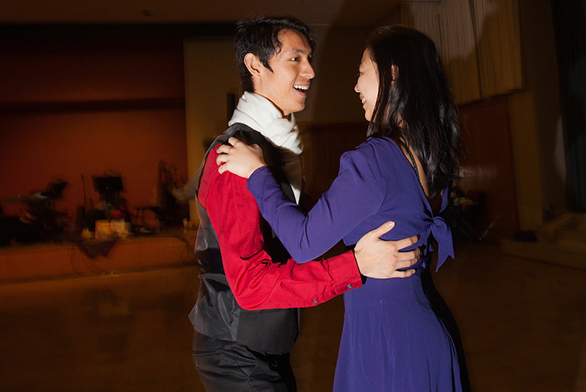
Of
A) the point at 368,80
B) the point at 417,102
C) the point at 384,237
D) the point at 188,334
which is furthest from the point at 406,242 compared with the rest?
the point at 188,334

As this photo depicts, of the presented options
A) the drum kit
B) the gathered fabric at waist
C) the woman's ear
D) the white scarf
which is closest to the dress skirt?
the gathered fabric at waist

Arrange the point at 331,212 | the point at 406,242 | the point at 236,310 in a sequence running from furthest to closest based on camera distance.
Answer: the point at 236,310, the point at 406,242, the point at 331,212

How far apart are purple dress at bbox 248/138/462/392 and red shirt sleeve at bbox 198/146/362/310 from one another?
48 millimetres

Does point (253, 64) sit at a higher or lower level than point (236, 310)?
higher

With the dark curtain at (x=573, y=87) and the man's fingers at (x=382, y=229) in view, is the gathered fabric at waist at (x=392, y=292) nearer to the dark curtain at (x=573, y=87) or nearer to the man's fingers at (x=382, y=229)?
the man's fingers at (x=382, y=229)

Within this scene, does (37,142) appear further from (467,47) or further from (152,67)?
(467,47)

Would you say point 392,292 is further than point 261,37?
No

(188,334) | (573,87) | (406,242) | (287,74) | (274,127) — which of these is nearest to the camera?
(406,242)

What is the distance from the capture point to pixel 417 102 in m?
1.08

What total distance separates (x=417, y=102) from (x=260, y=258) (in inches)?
22.8

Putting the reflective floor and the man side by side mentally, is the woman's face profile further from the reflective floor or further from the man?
the reflective floor

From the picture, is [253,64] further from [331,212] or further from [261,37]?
[331,212]

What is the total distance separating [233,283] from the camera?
99cm

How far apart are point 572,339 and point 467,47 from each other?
5805 millimetres
